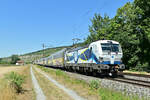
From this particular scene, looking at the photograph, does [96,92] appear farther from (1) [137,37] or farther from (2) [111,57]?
(1) [137,37]

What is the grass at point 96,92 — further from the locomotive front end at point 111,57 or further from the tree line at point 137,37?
the tree line at point 137,37

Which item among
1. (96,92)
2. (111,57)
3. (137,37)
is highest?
(137,37)

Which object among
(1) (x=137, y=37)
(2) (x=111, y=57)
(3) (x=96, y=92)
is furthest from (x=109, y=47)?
(1) (x=137, y=37)

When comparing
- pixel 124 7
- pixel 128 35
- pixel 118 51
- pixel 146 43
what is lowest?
pixel 118 51

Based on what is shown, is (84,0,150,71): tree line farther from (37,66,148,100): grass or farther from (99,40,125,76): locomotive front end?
(37,66,148,100): grass

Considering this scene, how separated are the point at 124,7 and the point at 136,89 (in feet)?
82.8

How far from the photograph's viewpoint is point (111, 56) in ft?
49.6

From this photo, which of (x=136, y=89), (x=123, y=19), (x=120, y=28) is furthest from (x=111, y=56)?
(x=123, y=19)

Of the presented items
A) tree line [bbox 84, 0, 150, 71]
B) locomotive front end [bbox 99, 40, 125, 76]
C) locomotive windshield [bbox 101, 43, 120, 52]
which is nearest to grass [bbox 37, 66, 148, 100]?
locomotive front end [bbox 99, 40, 125, 76]

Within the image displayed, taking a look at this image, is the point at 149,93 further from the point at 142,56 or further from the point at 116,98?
the point at 142,56

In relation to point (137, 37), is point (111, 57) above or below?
below

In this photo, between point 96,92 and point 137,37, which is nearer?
point 96,92

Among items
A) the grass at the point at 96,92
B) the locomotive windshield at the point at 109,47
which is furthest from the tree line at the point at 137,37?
the grass at the point at 96,92

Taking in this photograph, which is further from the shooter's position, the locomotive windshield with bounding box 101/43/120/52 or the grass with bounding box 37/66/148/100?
the locomotive windshield with bounding box 101/43/120/52
